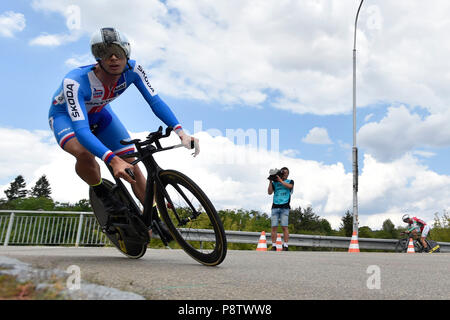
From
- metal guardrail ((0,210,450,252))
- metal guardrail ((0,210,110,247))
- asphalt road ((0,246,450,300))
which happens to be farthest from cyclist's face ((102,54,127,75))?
metal guardrail ((0,210,110,247))

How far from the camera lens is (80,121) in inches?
146

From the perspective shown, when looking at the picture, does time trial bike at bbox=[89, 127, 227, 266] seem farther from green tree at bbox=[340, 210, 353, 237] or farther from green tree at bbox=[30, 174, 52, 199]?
green tree at bbox=[30, 174, 52, 199]

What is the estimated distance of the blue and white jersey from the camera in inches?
147

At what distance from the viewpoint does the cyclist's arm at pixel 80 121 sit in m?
3.47

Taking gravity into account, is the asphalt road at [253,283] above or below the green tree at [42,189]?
below

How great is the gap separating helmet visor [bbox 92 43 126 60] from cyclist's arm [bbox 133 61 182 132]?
0.38m

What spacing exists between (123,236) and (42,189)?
345 feet

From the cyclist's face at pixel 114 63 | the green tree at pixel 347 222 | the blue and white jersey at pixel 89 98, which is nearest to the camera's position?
the blue and white jersey at pixel 89 98

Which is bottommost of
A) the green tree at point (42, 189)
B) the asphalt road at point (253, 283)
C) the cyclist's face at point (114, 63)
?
the asphalt road at point (253, 283)

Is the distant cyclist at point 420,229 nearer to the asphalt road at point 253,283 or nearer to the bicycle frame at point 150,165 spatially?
the asphalt road at point 253,283

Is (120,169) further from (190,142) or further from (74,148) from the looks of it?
(74,148)

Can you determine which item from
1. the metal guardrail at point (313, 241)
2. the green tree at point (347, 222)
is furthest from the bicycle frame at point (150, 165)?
the green tree at point (347, 222)

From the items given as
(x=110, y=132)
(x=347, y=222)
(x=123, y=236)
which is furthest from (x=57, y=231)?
(x=347, y=222)

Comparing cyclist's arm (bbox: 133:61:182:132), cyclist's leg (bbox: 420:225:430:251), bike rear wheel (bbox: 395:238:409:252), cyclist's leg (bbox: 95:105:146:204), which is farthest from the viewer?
bike rear wheel (bbox: 395:238:409:252)
